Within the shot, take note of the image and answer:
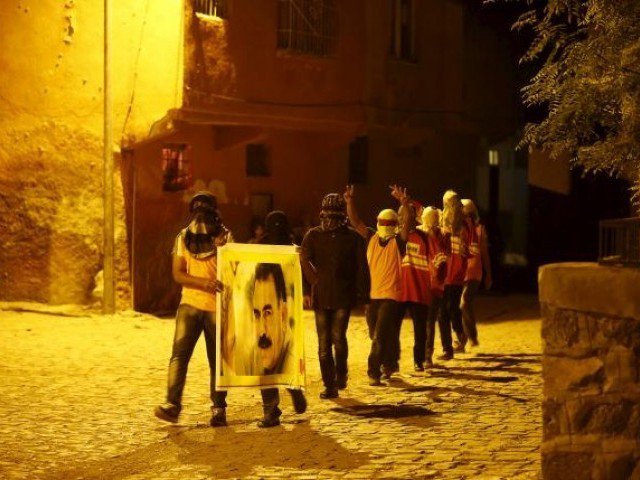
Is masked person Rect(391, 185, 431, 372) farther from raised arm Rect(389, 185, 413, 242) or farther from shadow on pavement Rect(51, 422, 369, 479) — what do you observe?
shadow on pavement Rect(51, 422, 369, 479)

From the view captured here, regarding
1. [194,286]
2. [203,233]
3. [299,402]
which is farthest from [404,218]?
[194,286]

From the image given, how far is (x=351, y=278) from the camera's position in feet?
38.5

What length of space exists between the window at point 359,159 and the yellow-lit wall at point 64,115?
7230 millimetres

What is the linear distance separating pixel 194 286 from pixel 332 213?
200cm

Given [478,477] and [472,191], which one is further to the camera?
[472,191]

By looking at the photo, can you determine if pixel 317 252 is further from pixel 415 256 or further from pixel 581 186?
pixel 581 186

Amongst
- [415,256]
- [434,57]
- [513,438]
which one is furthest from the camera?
[434,57]

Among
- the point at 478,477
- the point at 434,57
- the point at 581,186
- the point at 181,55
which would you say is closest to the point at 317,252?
the point at 478,477

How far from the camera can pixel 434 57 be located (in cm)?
2716

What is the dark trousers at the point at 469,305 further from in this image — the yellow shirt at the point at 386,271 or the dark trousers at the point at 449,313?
the yellow shirt at the point at 386,271

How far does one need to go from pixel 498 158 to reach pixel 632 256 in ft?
91.0

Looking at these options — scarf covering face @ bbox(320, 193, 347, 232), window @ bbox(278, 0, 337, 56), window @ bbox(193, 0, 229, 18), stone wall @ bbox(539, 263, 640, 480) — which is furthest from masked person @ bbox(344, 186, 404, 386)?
window @ bbox(278, 0, 337, 56)

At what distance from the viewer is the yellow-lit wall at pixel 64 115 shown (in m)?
20.1

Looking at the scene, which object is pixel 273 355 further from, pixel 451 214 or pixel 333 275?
pixel 451 214
